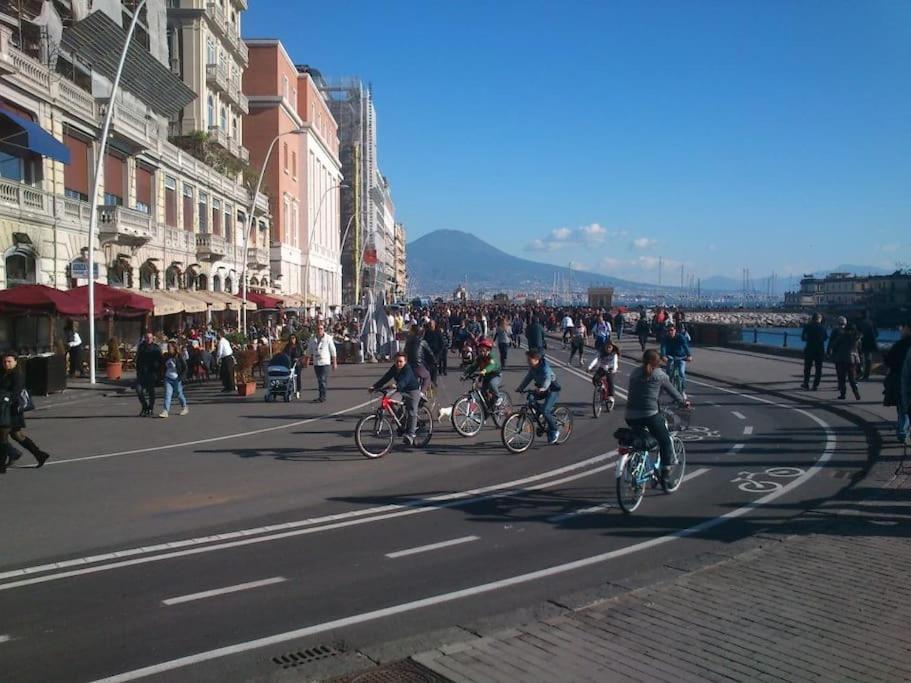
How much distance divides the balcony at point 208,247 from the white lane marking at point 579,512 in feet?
116

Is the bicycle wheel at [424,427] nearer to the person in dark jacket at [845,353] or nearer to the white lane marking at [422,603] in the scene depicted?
the white lane marking at [422,603]

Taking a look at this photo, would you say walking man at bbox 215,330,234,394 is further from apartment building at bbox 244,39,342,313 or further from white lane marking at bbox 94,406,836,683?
apartment building at bbox 244,39,342,313

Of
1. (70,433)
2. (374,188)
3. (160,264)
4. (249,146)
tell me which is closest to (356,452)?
(70,433)

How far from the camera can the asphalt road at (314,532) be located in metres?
5.72

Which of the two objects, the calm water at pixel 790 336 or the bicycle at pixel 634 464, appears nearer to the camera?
the bicycle at pixel 634 464

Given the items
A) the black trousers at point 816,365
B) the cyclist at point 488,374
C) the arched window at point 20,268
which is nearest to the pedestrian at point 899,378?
the cyclist at point 488,374

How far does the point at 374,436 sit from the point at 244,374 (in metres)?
10.6

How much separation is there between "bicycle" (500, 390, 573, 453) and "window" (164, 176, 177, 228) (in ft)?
93.5

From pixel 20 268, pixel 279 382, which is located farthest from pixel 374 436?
pixel 20 268

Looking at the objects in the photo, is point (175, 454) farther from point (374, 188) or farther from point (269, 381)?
point (374, 188)

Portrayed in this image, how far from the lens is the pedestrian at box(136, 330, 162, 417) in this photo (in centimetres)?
1750

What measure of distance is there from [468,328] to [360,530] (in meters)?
25.9

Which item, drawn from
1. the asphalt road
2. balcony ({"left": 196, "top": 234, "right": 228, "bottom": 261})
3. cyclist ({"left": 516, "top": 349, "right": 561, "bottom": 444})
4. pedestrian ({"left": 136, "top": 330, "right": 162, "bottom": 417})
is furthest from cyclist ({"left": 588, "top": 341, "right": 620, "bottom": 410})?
balcony ({"left": 196, "top": 234, "right": 228, "bottom": 261})

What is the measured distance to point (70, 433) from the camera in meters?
15.5
